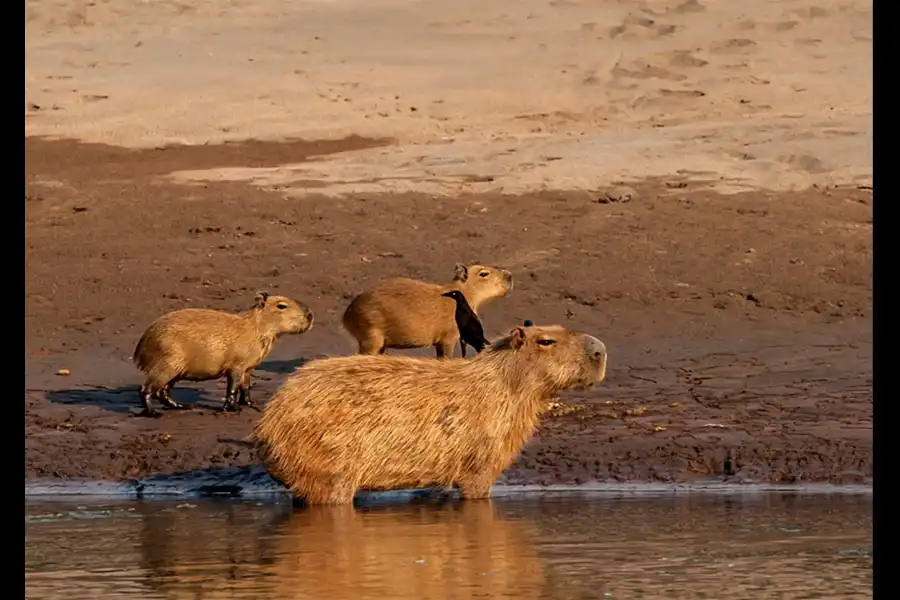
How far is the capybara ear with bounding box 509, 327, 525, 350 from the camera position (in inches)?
384

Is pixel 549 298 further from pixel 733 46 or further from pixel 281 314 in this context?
pixel 733 46

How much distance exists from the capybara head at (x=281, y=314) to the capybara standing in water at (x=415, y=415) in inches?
115

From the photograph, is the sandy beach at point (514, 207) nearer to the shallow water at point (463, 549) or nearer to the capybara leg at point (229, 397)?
the capybara leg at point (229, 397)

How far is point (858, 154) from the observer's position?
1845 centimetres

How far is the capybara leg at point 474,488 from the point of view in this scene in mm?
9586

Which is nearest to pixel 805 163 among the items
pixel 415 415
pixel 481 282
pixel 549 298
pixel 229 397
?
pixel 549 298

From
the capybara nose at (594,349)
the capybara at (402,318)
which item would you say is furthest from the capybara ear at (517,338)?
the capybara at (402,318)

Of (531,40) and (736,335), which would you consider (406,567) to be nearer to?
(736,335)

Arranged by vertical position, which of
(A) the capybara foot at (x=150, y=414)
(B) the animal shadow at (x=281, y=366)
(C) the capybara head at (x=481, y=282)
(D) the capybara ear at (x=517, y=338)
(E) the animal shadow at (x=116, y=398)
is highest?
(C) the capybara head at (x=481, y=282)

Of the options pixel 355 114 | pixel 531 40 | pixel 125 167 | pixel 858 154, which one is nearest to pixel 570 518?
pixel 858 154

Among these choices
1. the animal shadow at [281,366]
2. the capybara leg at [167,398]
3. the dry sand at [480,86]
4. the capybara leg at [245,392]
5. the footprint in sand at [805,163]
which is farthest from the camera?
the dry sand at [480,86]

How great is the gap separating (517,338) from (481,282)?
3.94m

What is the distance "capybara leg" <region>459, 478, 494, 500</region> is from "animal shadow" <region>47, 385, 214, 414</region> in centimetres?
322

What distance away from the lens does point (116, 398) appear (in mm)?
12523
